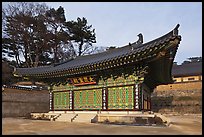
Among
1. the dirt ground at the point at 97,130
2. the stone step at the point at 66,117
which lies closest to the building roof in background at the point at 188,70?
the stone step at the point at 66,117

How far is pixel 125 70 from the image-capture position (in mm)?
14227

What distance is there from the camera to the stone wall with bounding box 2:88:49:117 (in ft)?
69.0

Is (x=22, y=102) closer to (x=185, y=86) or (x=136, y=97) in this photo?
(x=136, y=97)

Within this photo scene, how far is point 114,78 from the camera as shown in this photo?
585 inches

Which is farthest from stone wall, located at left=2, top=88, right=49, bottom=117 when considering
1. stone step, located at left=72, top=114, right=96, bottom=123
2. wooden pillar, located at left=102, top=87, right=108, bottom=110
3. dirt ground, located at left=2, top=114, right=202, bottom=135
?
dirt ground, located at left=2, top=114, right=202, bottom=135

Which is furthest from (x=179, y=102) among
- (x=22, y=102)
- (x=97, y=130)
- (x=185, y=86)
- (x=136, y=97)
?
(x=97, y=130)

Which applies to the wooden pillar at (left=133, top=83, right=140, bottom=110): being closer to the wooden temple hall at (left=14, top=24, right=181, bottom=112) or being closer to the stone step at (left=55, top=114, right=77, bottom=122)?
the wooden temple hall at (left=14, top=24, right=181, bottom=112)

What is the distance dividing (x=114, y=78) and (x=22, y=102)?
10.9 metres

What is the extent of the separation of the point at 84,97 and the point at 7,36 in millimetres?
20859

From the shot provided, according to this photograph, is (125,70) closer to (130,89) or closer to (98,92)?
(130,89)

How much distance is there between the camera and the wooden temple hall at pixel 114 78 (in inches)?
487

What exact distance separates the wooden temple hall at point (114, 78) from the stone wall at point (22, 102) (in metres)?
3.75

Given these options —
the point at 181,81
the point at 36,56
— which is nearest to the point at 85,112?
the point at 36,56

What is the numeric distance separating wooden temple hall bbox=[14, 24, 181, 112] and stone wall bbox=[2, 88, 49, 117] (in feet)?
12.3
